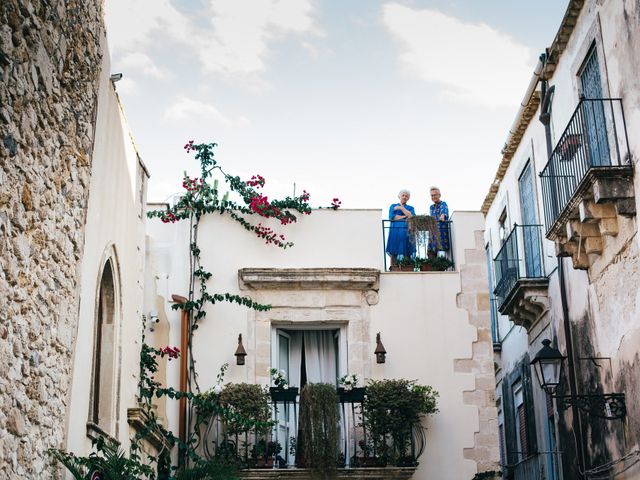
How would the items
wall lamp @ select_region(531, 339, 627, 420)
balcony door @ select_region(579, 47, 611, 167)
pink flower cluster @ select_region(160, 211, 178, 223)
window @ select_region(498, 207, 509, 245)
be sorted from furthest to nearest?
window @ select_region(498, 207, 509, 245) < pink flower cluster @ select_region(160, 211, 178, 223) < balcony door @ select_region(579, 47, 611, 167) < wall lamp @ select_region(531, 339, 627, 420)

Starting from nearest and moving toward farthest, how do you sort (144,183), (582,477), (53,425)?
1. (53,425)
2. (144,183)
3. (582,477)

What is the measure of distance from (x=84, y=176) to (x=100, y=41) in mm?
1415

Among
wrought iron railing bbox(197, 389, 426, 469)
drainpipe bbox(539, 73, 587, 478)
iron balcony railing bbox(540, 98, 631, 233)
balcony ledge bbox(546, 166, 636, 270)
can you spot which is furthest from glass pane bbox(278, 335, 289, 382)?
iron balcony railing bbox(540, 98, 631, 233)

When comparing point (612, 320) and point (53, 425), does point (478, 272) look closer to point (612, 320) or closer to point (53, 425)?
point (612, 320)

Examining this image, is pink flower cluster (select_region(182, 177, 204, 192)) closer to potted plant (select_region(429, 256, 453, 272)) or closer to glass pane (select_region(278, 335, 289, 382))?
glass pane (select_region(278, 335, 289, 382))

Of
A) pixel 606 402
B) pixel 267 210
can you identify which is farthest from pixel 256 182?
pixel 606 402

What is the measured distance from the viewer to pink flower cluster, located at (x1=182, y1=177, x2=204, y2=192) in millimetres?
13602

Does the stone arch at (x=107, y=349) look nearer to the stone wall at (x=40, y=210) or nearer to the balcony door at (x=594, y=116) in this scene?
the stone wall at (x=40, y=210)

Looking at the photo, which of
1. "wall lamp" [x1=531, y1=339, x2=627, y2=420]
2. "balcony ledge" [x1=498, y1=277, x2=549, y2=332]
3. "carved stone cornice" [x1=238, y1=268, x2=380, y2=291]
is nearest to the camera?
"wall lamp" [x1=531, y1=339, x2=627, y2=420]

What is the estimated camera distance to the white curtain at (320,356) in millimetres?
13430

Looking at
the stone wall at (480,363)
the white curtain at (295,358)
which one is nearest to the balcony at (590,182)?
the stone wall at (480,363)

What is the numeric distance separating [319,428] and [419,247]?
3126mm

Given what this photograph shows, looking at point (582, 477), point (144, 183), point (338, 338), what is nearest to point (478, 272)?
point (338, 338)

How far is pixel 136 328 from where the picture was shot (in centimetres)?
1027
